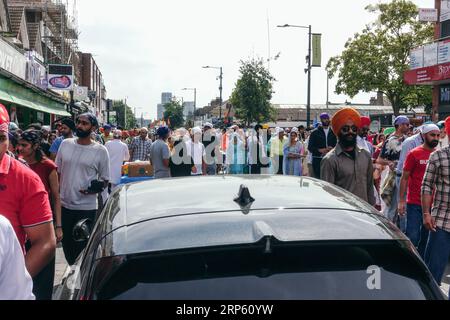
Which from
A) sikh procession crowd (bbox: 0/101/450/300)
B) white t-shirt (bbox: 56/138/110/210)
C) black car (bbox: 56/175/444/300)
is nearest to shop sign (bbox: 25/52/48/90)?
sikh procession crowd (bbox: 0/101/450/300)

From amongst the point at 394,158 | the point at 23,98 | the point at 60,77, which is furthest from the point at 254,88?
the point at 394,158

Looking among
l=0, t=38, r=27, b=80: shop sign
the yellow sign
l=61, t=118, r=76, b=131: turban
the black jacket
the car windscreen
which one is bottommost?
the car windscreen

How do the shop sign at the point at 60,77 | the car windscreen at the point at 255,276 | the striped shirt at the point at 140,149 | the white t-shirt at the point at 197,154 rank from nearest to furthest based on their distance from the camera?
the car windscreen at the point at 255,276, the white t-shirt at the point at 197,154, the striped shirt at the point at 140,149, the shop sign at the point at 60,77

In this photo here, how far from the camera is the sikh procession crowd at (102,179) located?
3.32 metres

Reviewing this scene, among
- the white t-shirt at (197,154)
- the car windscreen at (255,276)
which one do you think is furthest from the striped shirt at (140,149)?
the car windscreen at (255,276)

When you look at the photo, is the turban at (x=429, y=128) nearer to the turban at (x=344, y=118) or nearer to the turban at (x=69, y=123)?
the turban at (x=344, y=118)

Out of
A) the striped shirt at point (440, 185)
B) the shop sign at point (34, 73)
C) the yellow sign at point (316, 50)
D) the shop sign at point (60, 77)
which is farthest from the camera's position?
the shop sign at point (60, 77)

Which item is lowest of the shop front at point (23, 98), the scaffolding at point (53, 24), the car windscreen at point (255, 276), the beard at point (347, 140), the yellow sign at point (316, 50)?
the car windscreen at point (255, 276)

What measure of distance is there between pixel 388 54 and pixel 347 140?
50985 mm

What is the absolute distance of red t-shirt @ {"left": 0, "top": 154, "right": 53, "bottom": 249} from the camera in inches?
131

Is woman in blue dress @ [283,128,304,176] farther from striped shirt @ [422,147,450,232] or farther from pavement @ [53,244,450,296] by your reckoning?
striped shirt @ [422,147,450,232]

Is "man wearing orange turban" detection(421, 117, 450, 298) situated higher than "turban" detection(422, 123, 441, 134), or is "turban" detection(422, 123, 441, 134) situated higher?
"turban" detection(422, 123, 441, 134)
